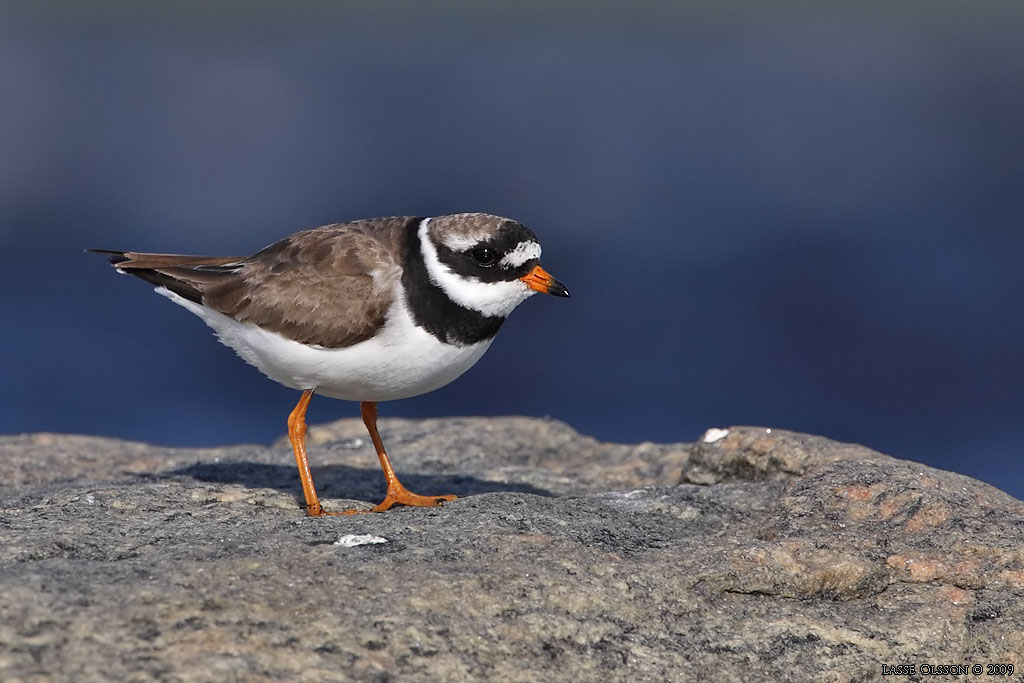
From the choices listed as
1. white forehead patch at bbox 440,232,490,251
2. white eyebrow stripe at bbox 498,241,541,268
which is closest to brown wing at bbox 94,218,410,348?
white forehead patch at bbox 440,232,490,251

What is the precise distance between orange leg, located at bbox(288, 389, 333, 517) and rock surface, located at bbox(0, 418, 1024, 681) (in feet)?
0.63

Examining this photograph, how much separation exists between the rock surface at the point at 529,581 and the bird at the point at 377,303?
0.82m

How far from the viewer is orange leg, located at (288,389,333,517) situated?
6336 mm

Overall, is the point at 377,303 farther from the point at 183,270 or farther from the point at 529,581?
the point at 529,581

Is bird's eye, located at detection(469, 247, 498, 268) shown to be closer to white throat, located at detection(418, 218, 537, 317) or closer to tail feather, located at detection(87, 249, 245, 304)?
white throat, located at detection(418, 218, 537, 317)

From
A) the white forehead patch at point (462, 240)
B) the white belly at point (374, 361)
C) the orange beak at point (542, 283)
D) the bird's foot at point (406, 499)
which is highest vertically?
the white forehead patch at point (462, 240)

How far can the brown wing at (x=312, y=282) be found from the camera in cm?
643

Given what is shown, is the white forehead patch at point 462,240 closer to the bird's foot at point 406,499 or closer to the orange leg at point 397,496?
the orange leg at point 397,496

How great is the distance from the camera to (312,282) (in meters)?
6.66

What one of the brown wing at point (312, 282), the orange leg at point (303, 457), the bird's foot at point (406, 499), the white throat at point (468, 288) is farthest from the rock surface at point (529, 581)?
the white throat at point (468, 288)

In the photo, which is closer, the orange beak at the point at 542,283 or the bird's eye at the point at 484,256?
the bird's eye at the point at 484,256

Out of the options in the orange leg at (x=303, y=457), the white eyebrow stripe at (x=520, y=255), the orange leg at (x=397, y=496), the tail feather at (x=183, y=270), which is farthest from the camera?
the tail feather at (x=183, y=270)

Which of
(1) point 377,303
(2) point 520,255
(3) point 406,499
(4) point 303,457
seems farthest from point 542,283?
(4) point 303,457

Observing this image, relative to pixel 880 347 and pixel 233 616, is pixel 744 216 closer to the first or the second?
pixel 880 347
